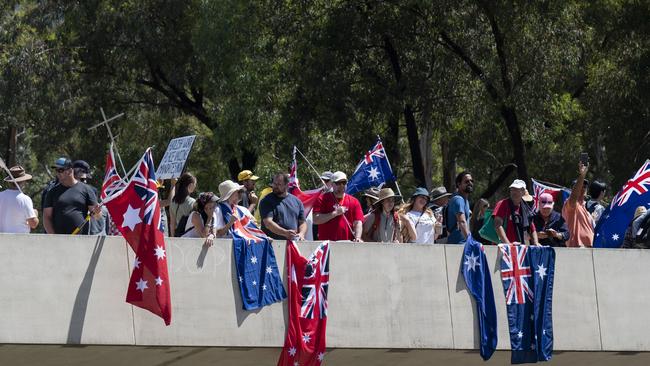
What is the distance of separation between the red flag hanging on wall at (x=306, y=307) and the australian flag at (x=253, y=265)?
0.60ft

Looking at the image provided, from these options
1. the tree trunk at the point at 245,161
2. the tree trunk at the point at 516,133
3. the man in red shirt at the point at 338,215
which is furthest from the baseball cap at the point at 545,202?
the tree trunk at the point at 245,161

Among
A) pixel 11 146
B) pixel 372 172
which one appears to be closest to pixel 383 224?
pixel 372 172

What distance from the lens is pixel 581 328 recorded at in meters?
15.5

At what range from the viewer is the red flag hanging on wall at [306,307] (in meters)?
13.6

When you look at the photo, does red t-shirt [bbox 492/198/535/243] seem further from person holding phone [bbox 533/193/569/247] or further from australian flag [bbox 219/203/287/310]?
australian flag [bbox 219/203/287/310]

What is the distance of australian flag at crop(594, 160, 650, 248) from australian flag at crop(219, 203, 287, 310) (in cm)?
468

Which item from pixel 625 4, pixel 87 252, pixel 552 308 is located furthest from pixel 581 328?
pixel 625 4

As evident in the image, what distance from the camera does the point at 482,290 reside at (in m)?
14.8

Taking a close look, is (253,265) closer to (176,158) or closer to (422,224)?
(422,224)

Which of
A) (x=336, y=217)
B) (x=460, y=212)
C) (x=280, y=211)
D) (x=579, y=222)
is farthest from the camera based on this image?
(x=579, y=222)

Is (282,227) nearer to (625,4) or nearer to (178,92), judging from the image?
(625,4)

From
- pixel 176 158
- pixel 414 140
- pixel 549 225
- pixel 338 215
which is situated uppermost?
pixel 414 140

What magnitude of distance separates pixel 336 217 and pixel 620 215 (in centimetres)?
408

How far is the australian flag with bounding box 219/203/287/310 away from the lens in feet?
43.9
